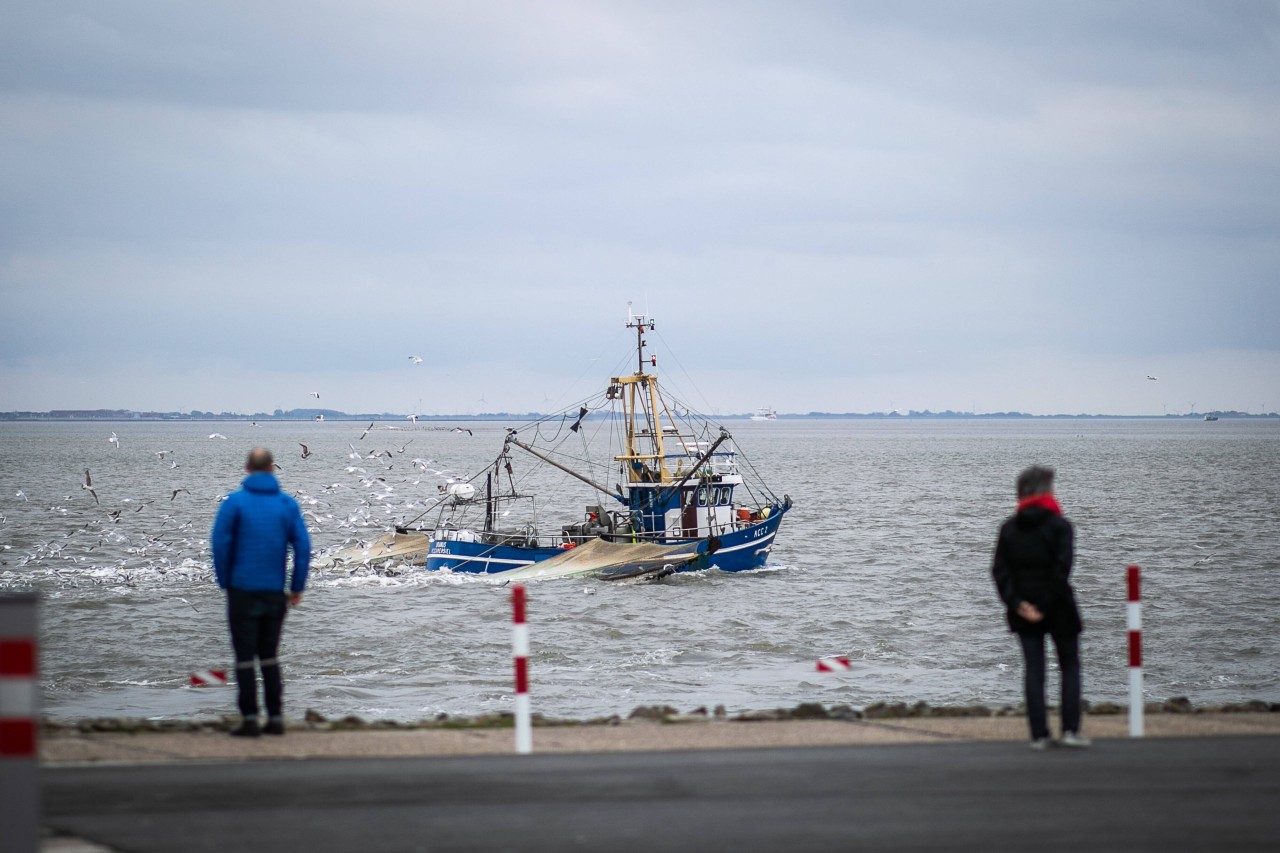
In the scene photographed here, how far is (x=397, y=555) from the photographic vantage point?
48.8 meters

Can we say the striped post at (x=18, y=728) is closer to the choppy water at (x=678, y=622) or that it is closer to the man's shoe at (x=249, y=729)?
the man's shoe at (x=249, y=729)

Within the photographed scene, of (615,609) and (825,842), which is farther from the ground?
(825,842)

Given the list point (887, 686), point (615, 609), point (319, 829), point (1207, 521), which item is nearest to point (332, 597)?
point (615, 609)

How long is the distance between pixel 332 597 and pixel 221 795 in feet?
103

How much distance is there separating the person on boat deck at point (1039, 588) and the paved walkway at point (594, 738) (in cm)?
89

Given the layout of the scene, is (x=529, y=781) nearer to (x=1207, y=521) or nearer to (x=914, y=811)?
(x=914, y=811)

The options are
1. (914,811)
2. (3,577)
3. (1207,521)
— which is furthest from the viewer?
(1207,521)

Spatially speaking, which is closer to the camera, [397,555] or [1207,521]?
[397,555]

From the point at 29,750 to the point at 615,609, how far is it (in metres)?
30.7

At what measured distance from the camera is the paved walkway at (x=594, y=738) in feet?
32.1

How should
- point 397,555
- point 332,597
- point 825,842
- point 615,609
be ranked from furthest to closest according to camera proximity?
point 397,555 < point 332,597 < point 615,609 < point 825,842

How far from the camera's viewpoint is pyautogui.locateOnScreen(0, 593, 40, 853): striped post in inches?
234

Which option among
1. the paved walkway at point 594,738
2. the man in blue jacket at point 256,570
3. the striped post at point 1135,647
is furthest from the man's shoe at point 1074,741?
the man in blue jacket at point 256,570

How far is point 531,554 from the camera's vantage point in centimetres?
4384
